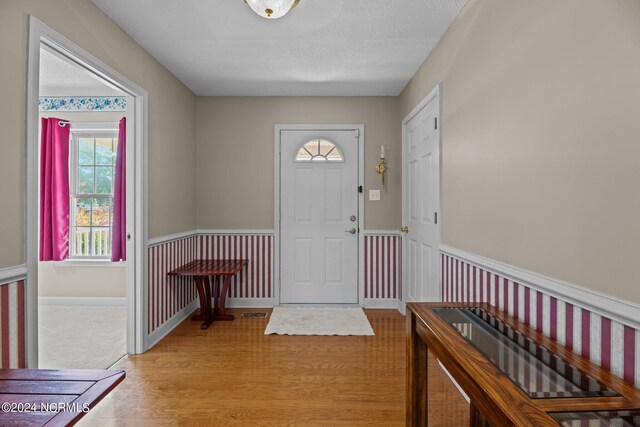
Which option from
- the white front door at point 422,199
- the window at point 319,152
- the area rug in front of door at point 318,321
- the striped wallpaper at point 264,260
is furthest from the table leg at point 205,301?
the white front door at point 422,199

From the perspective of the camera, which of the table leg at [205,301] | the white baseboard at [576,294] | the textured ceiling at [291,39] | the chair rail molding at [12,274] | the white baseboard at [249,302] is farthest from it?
the white baseboard at [249,302]

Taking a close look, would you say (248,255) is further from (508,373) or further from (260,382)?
(508,373)

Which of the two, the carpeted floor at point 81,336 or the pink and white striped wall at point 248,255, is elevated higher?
the pink and white striped wall at point 248,255

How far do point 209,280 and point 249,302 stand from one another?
0.69m

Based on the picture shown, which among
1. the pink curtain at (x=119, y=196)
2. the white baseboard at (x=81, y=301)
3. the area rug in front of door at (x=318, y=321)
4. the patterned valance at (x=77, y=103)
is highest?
the patterned valance at (x=77, y=103)

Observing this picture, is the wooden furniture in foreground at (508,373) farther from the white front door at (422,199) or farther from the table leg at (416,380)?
the white front door at (422,199)

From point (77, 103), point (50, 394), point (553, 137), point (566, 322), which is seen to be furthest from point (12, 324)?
point (77, 103)

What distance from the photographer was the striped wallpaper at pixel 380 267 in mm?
4141

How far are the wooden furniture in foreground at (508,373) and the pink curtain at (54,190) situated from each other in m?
4.16

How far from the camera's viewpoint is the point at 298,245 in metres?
4.18

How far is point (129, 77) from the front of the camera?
2.71 meters

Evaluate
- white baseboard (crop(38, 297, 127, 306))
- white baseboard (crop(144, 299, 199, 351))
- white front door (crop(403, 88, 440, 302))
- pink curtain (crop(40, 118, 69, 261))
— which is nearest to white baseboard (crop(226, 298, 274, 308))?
white baseboard (crop(144, 299, 199, 351))

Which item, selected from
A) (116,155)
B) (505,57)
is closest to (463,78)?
(505,57)

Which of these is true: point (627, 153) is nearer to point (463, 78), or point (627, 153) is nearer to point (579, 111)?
point (579, 111)
